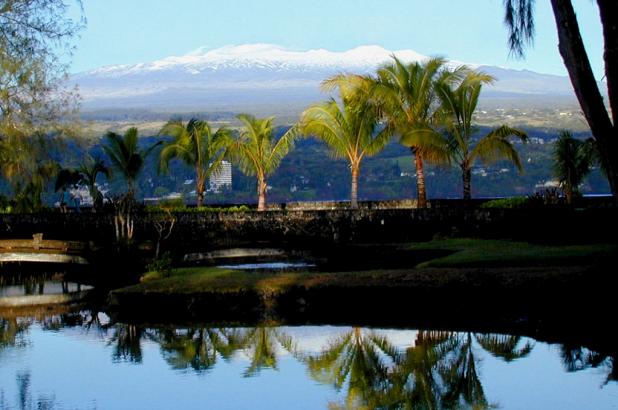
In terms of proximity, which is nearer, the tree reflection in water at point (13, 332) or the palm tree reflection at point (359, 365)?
the palm tree reflection at point (359, 365)

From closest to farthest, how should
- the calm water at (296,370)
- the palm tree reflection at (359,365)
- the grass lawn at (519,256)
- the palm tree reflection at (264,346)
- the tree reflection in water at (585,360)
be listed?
the calm water at (296,370), the palm tree reflection at (359,365), the tree reflection in water at (585,360), the palm tree reflection at (264,346), the grass lawn at (519,256)

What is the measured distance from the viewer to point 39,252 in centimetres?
3344

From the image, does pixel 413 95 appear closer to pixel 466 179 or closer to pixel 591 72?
pixel 466 179

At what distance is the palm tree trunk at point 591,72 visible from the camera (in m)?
16.1

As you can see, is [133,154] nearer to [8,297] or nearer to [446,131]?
[446,131]

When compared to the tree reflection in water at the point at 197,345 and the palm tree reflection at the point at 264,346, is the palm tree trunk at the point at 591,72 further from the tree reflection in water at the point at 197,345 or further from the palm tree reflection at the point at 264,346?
the tree reflection in water at the point at 197,345

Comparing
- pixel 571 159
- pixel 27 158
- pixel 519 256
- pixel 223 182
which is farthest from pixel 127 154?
pixel 223 182

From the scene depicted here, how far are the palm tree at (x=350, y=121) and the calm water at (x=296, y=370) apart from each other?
26931 mm

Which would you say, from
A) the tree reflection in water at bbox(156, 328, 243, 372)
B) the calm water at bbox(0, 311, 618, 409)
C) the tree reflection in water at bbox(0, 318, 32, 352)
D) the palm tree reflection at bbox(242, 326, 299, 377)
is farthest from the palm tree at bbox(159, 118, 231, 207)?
the palm tree reflection at bbox(242, 326, 299, 377)

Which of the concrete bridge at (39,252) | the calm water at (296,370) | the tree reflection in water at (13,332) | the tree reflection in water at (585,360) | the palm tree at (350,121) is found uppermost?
the palm tree at (350,121)

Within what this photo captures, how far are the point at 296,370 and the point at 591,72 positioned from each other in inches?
238

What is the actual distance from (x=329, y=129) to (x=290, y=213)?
6374mm


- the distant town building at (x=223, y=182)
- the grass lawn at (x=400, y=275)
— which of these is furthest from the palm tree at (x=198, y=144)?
the distant town building at (x=223, y=182)

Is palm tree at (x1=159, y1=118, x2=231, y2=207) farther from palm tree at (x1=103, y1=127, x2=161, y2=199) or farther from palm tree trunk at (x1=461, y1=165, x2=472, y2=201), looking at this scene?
palm tree trunk at (x1=461, y1=165, x2=472, y2=201)
